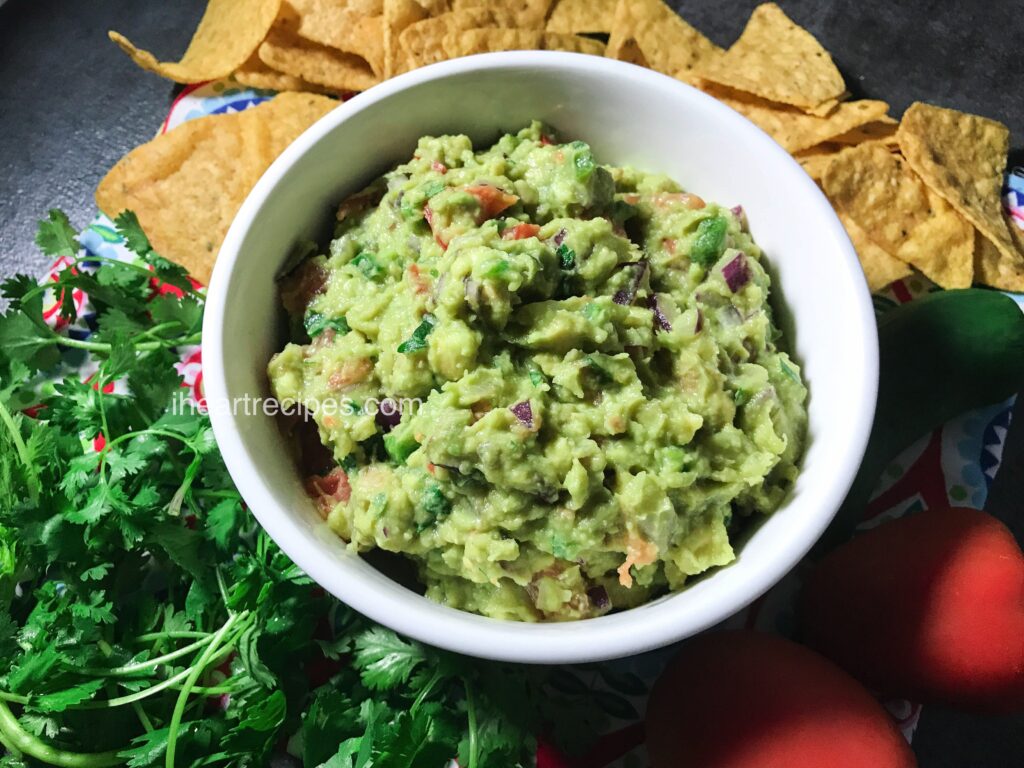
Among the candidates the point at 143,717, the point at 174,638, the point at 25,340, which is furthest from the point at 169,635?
the point at 25,340

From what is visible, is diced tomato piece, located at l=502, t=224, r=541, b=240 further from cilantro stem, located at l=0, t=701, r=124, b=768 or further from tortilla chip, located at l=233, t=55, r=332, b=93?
cilantro stem, located at l=0, t=701, r=124, b=768

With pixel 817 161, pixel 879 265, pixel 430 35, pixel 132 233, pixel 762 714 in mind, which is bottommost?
pixel 762 714

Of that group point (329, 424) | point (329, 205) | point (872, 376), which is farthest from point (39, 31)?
point (872, 376)

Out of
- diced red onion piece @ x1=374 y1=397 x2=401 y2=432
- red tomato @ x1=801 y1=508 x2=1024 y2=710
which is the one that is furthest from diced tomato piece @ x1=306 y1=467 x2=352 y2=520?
red tomato @ x1=801 y1=508 x2=1024 y2=710

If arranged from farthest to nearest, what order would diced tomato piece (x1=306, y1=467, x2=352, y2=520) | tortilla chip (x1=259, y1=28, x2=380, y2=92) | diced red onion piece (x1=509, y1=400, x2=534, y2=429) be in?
1. tortilla chip (x1=259, y1=28, x2=380, y2=92)
2. diced tomato piece (x1=306, y1=467, x2=352, y2=520)
3. diced red onion piece (x1=509, y1=400, x2=534, y2=429)

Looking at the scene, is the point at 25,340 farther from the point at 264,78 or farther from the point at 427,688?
the point at 427,688

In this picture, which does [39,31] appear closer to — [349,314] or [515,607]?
[349,314]
